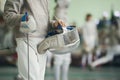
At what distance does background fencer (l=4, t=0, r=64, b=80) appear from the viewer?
9.51 ft

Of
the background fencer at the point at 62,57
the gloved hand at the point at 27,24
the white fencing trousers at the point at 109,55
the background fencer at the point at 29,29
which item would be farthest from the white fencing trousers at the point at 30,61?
the white fencing trousers at the point at 109,55

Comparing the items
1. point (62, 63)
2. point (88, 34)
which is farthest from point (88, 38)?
point (62, 63)

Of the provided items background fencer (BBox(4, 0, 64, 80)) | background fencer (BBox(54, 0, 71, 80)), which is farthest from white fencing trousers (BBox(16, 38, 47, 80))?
background fencer (BBox(54, 0, 71, 80))

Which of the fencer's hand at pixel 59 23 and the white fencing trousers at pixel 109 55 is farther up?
the fencer's hand at pixel 59 23

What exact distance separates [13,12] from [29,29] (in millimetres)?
198

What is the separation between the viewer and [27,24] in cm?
284

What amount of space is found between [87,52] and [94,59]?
665 millimetres

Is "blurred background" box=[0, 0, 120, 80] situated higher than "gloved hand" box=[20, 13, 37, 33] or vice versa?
"gloved hand" box=[20, 13, 37, 33]

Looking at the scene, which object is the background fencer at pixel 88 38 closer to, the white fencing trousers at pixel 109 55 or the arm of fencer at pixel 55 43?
the white fencing trousers at pixel 109 55

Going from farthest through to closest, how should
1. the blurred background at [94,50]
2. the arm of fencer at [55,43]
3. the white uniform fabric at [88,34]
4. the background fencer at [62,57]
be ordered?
the white uniform fabric at [88,34] < the blurred background at [94,50] < the background fencer at [62,57] < the arm of fencer at [55,43]

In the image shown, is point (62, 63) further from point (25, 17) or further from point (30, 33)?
point (25, 17)

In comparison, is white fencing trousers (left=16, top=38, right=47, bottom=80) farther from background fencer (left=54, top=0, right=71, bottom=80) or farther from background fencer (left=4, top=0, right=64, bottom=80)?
background fencer (left=54, top=0, right=71, bottom=80)

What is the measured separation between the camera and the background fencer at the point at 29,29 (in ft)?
9.51

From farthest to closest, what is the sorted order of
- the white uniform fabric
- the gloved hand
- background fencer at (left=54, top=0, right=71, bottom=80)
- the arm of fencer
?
1. the white uniform fabric
2. background fencer at (left=54, top=0, right=71, bottom=80)
3. the arm of fencer
4. the gloved hand
